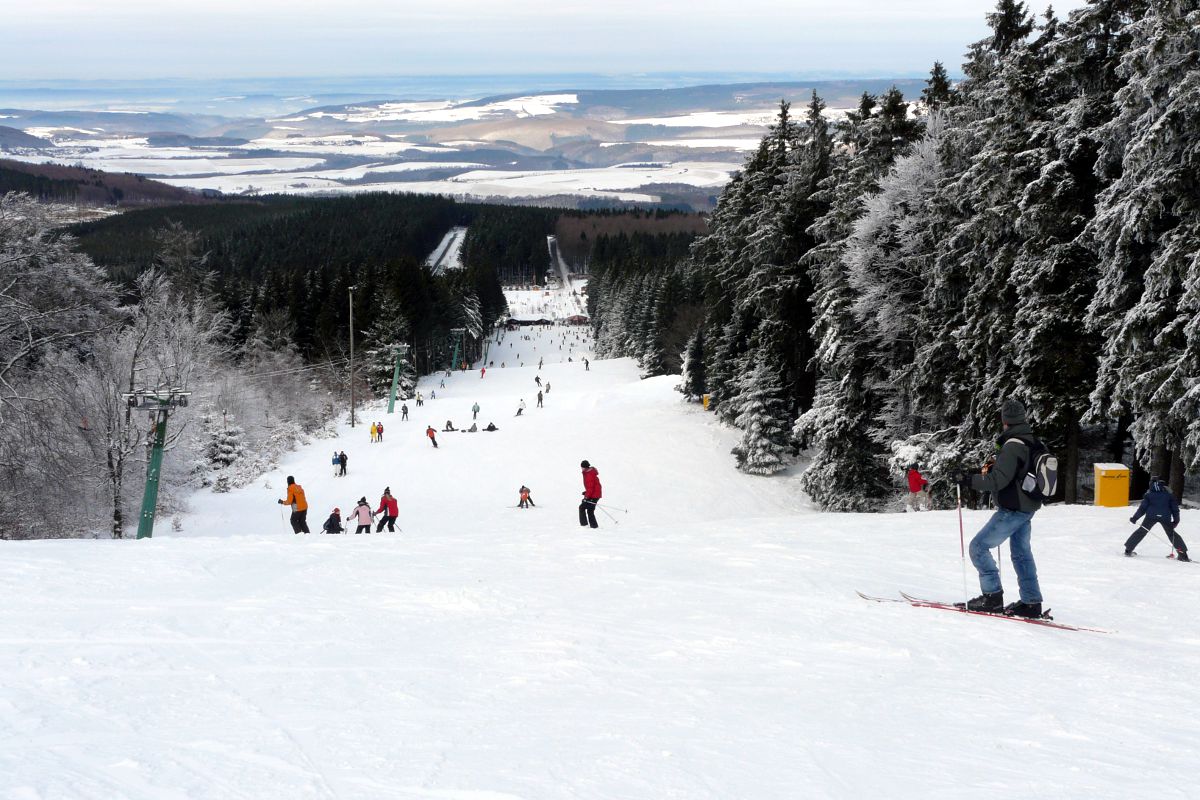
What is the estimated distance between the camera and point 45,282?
30.1 meters

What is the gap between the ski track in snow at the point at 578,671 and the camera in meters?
5.07

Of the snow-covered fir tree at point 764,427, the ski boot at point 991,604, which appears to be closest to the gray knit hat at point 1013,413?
the ski boot at point 991,604

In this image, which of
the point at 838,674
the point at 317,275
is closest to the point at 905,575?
the point at 838,674

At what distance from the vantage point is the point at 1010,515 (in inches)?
343

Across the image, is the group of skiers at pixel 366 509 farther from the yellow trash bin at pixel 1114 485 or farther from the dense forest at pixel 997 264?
the yellow trash bin at pixel 1114 485

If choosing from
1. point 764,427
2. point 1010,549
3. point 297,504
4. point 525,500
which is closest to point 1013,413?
point 1010,549

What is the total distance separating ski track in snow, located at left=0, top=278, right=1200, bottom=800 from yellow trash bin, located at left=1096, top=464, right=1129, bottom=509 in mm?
3815

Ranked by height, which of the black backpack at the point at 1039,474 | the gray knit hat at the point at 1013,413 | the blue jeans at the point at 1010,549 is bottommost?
the blue jeans at the point at 1010,549

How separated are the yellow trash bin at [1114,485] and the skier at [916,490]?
5.29 meters

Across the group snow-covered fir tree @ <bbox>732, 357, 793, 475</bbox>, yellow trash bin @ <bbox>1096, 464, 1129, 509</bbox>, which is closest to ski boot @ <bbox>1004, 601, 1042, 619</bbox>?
yellow trash bin @ <bbox>1096, 464, 1129, 509</bbox>

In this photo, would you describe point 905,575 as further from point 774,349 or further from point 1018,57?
point 774,349

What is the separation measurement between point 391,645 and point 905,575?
6786 mm

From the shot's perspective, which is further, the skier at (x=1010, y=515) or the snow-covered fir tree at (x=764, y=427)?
the snow-covered fir tree at (x=764, y=427)

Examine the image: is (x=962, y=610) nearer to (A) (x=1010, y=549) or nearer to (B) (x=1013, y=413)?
(A) (x=1010, y=549)
